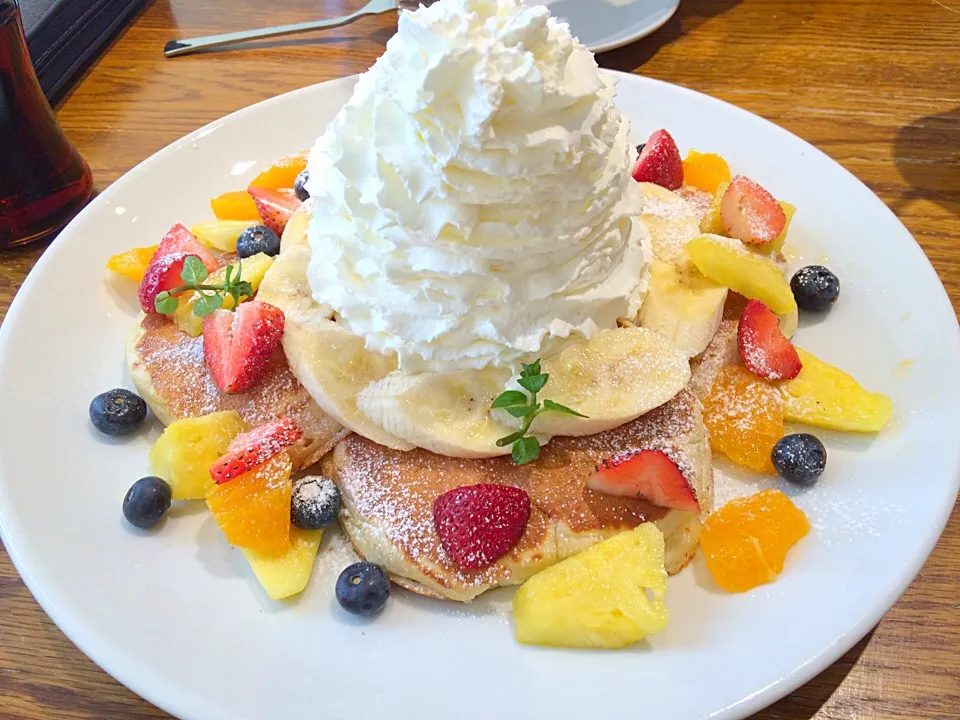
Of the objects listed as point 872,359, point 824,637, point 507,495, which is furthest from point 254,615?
point 872,359

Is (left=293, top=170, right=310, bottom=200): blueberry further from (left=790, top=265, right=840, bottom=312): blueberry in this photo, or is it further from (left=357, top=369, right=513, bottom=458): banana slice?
(left=790, top=265, right=840, bottom=312): blueberry

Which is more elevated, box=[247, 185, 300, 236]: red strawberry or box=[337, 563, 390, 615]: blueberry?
box=[247, 185, 300, 236]: red strawberry

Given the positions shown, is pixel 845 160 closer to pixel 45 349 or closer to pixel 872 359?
pixel 872 359

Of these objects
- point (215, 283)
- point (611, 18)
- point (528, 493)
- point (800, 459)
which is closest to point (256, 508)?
point (528, 493)

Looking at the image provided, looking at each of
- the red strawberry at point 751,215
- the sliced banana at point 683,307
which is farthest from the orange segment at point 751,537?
the red strawberry at point 751,215

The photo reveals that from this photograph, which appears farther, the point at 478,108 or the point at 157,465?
the point at 157,465

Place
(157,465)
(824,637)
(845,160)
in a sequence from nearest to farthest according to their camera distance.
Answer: (824,637)
(157,465)
(845,160)

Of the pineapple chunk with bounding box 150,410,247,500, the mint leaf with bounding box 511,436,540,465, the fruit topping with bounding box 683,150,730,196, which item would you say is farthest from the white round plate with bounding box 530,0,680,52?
the pineapple chunk with bounding box 150,410,247,500
